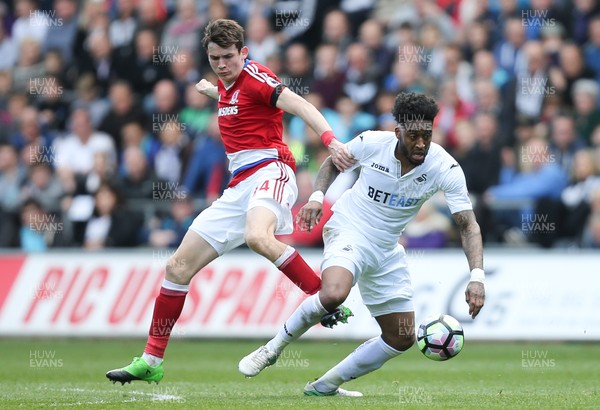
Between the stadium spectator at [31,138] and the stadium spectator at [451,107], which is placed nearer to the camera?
the stadium spectator at [451,107]

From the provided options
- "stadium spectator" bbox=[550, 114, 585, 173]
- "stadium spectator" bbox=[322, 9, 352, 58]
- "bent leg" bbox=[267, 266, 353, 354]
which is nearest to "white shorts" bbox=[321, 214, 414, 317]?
"bent leg" bbox=[267, 266, 353, 354]

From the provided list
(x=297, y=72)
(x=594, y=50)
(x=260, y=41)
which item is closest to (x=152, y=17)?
(x=260, y=41)

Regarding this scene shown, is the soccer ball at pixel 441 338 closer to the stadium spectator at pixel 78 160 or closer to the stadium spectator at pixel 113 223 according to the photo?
the stadium spectator at pixel 113 223

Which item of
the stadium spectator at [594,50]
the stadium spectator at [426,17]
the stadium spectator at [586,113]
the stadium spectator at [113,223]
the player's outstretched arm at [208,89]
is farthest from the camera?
the stadium spectator at [426,17]

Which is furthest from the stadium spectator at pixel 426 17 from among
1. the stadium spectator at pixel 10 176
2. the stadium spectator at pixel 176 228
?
the stadium spectator at pixel 10 176

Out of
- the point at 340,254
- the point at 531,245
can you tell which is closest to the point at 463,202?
the point at 340,254

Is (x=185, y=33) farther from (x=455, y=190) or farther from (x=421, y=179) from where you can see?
(x=455, y=190)

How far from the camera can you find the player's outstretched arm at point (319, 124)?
29.1 ft

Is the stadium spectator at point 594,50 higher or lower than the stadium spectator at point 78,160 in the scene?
higher

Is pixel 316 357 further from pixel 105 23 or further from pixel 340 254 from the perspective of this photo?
pixel 105 23

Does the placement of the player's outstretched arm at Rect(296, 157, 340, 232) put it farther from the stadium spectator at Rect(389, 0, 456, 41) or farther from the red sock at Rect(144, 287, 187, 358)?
the stadium spectator at Rect(389, 0, 456, 41)

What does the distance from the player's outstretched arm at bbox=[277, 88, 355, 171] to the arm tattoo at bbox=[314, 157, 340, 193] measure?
19cm

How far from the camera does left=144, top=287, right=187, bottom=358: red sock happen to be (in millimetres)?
9406

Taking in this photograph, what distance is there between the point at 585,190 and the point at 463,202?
752 centimetres
